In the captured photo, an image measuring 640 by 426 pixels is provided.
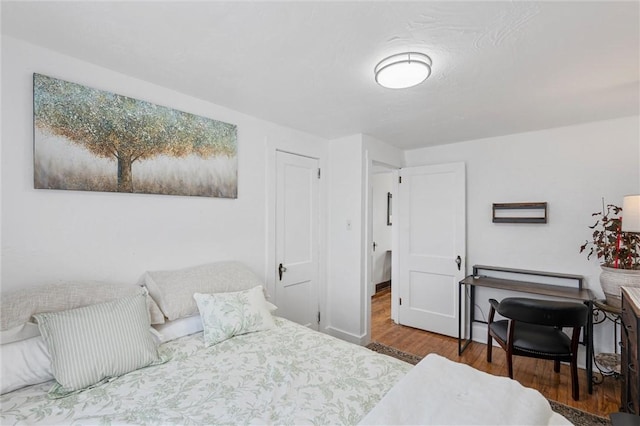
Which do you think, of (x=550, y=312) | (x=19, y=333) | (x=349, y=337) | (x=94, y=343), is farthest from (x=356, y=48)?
(x=349, y=337)

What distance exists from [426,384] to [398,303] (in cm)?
277

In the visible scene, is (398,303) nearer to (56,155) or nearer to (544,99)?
(544,99)

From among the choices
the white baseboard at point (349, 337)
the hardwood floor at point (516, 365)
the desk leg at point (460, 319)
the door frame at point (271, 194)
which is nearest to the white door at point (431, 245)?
the desk leg at point (460, 319)

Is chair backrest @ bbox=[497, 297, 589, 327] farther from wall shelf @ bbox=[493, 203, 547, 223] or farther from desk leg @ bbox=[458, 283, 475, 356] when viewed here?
wall shelf @ bbox=[493, 203, 547, 223]

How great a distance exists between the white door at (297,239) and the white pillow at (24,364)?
1.74 m

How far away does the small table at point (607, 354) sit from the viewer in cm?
239

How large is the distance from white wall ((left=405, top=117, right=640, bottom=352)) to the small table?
8 cm

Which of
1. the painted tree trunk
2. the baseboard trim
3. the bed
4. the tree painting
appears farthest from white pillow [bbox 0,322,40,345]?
the baseboard trim

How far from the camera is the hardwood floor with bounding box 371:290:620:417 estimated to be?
2263 millimetres

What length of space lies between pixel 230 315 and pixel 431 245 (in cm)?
266

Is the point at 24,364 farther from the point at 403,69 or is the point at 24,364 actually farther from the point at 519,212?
the point at 519,212

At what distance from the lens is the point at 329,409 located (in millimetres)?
1200

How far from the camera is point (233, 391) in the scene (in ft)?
4.32

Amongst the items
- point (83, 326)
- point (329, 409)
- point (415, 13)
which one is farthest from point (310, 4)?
point (83, 326)
